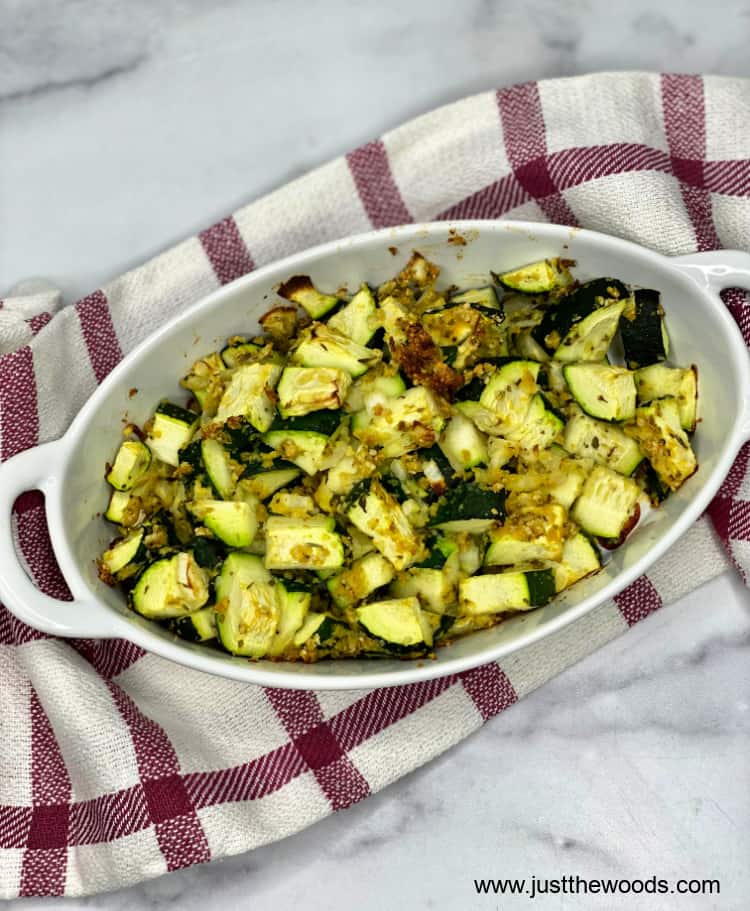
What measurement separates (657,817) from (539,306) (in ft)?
3.69

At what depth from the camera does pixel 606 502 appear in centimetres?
169

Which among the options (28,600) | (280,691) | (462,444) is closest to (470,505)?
(462,444)

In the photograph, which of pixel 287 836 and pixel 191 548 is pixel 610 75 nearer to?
pixel 191 548

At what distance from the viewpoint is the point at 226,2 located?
198 centimetres

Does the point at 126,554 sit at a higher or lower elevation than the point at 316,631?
higher

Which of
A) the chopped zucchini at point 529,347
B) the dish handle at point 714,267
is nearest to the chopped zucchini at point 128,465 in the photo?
the chopped zucchini at point 529,347

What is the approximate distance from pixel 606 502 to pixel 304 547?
56 centimetres

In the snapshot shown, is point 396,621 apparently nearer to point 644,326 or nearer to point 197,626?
point 197,626

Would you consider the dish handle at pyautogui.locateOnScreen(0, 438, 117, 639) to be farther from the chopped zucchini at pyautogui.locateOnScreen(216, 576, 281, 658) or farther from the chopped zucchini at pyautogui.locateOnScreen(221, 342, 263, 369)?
the chopped zucchini at pyautogui.locateOnScreen(221, 342, 263, 369)

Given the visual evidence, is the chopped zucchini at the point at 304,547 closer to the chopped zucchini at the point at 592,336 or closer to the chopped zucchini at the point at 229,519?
the chopped zucchini at the point at 229,519

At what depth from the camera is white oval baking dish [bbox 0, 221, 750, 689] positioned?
1.63m

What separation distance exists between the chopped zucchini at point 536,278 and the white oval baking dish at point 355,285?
33mm

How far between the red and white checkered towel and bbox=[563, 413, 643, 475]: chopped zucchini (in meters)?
0.27

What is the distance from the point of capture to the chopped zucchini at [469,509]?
65.1 inches
